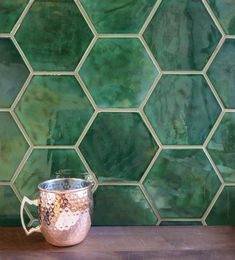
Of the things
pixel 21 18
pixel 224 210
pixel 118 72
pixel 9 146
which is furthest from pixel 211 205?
pixel 21 18

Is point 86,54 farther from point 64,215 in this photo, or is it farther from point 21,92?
point 64,215

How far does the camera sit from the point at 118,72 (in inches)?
32.4

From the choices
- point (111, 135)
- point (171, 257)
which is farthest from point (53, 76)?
point (171, 257)

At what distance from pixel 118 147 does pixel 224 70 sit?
276mm

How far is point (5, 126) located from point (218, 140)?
454 mm

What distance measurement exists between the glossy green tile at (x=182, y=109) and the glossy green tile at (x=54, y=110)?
15 cm

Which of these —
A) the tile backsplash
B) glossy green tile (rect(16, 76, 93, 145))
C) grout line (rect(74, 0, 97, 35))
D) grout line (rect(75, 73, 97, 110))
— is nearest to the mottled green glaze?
the tile backsplash

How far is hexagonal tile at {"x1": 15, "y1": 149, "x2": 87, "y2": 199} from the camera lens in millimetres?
837

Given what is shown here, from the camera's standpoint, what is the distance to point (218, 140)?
843 millimetres

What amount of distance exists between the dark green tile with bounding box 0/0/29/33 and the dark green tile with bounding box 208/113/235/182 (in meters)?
0.48

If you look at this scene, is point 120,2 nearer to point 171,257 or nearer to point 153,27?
point 153,27

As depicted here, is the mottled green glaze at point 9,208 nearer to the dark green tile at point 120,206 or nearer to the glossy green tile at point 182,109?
the dark green tile at point 120,206

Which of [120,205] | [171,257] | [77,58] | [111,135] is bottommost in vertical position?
[171,257]

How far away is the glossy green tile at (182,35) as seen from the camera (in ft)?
2.67
